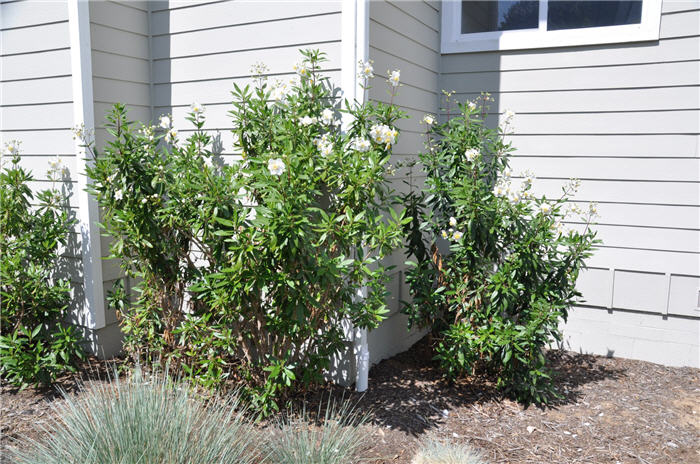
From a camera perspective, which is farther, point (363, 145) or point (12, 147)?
point (12, 147)

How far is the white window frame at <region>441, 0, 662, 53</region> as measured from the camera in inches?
145

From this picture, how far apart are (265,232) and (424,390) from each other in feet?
5.04

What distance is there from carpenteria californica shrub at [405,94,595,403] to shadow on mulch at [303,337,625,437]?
0.13 m

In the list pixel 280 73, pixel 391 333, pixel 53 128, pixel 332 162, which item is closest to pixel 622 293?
pixel 391 333

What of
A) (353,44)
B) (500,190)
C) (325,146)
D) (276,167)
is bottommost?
(500,190)

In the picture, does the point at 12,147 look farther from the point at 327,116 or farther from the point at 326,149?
the point at 326,149

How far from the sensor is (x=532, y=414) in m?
3.17

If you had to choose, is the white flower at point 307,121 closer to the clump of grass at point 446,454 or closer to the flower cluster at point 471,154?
the flower cluster at point 471,154

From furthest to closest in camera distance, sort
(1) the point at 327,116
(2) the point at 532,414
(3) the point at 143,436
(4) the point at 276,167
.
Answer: (2) the point at 532,414 → (1) the point at 327,116 → (4) the point at 276,167 → (3) the point at 143,436

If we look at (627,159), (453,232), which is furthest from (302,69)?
(627,159)

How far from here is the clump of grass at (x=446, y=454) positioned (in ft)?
8.33

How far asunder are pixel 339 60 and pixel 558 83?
173cm

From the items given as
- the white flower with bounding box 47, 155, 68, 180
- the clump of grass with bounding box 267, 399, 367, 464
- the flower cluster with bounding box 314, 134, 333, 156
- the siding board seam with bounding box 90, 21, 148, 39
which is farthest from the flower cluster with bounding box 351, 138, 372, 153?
the white flower with bounding box 47, 155, 68, 180

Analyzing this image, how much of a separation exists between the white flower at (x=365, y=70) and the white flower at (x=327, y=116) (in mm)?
267
